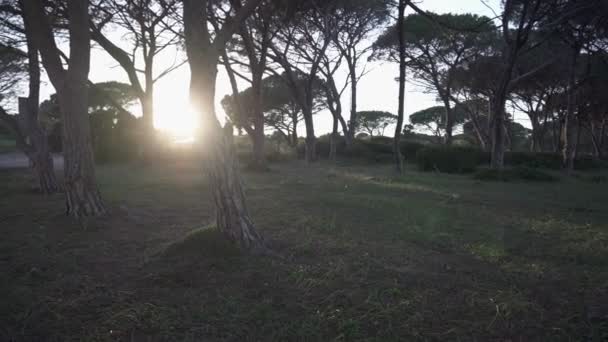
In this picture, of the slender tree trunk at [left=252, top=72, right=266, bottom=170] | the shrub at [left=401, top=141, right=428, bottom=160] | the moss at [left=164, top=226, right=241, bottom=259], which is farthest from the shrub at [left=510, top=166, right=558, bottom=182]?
the moss at [left=164, top=226, right=241, bottom=259]

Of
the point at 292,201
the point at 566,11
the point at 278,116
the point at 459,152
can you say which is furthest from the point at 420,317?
the point at 278,116

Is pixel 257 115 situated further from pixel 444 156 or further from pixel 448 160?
pixel 448 160

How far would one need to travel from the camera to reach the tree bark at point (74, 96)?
5262 millimetres

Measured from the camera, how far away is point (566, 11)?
10.7m

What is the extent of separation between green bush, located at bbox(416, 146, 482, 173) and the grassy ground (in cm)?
914

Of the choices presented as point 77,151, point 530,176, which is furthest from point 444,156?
point 77,151

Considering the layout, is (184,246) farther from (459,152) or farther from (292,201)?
(459,152)

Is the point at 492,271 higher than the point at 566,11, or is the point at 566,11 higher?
the point at 566,11

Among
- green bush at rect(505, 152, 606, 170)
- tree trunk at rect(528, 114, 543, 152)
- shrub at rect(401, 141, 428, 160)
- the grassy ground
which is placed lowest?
the grassy ground

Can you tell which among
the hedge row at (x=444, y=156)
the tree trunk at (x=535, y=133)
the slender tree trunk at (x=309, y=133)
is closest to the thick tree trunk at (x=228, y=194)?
the hedge row at (x=444, y=156)

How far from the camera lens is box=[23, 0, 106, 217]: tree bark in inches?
207

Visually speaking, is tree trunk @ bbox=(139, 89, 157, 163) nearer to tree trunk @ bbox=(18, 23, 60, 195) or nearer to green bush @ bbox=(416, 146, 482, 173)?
tree trunk @ bbox=(18, 23, 60, 195)

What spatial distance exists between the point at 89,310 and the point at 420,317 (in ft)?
7.99

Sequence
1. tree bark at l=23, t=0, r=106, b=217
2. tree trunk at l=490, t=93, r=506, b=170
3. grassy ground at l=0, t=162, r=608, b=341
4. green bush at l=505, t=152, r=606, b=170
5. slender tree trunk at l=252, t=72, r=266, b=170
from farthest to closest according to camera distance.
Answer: green bush at l=505, t=152, r=606, b=170, slender tree trunk at l=252, t=72, r=266, b=170, tree trunk at l=490, t=93, r=506, b=170, tree bark at l=23, t=0, r=106, b=217, grassy ground at l=0, t=162, r=608, b=341
